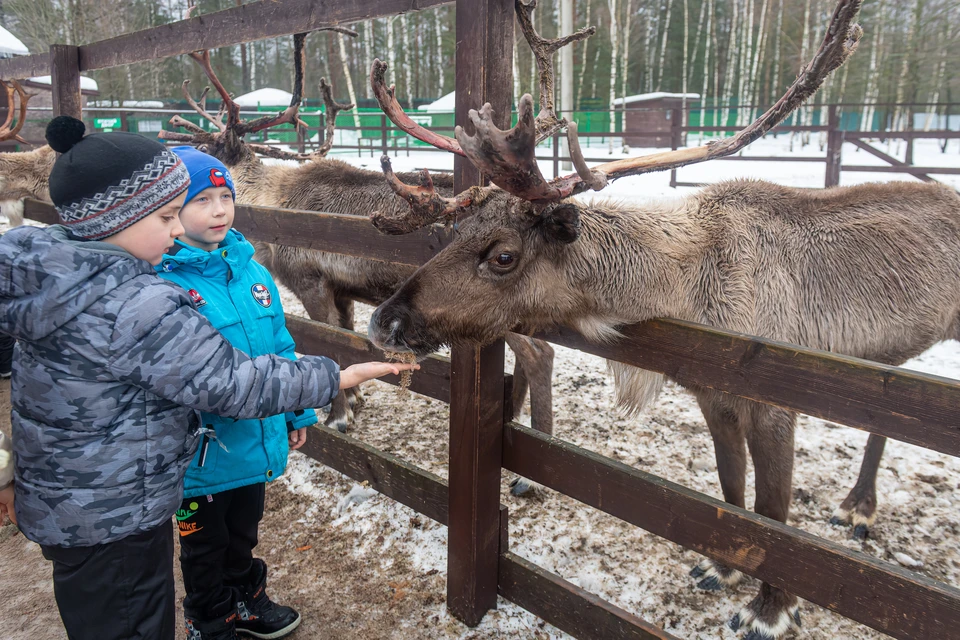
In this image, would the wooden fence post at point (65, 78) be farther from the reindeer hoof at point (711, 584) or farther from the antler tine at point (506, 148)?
the reindeer hoof at point (711, 584)

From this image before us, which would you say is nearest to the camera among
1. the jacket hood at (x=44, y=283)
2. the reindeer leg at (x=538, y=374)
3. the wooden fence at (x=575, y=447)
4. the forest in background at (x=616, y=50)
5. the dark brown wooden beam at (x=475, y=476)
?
the jacket hood at (x=44, y=283)

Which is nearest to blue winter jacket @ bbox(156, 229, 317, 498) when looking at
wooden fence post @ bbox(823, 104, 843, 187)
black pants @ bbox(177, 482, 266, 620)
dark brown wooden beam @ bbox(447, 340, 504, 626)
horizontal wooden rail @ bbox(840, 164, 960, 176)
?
black pants @ bbox(177, 482, 266, 620)

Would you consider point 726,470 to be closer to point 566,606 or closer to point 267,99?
point 566,606

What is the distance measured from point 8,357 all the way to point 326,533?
3.23 metres

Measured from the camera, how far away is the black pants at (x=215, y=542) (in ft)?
7.85

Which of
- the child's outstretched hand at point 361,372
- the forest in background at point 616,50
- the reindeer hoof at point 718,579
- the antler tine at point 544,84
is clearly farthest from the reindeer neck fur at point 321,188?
the forest in background at point 616,50

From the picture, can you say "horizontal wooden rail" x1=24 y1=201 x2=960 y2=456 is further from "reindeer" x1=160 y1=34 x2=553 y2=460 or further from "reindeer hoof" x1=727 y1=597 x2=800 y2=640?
"reindeer" x1=160 y1=34 x2=553 y2=460

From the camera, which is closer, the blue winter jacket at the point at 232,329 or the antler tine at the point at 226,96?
the blue winter jacket at the point at 232,329

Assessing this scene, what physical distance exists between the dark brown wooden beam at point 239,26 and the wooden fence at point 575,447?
0.04 feet

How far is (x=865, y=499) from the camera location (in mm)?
→ 3643

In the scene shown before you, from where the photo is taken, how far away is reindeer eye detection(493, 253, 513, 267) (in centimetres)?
247

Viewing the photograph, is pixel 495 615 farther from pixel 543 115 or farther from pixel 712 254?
pixel 543 115

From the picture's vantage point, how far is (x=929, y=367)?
17.8 ft

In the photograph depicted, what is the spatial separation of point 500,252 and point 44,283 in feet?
4.87
